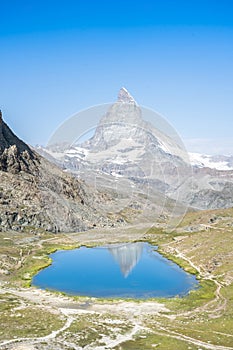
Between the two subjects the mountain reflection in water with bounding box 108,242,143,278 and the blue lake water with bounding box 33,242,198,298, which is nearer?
the blue lake water with bounding box 33,242,198,298

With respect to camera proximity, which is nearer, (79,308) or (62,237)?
(79,308)

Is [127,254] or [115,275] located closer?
[115,275]

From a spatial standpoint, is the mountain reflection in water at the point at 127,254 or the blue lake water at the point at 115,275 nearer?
the blue lake water at the point at 115,275

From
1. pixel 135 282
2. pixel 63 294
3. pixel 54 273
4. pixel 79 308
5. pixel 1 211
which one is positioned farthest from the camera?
pixel 1 211

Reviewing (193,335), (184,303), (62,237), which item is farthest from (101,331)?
(62,237)

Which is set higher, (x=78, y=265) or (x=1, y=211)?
(x=1, y=211)

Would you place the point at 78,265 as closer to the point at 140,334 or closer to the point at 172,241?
the point at 172,241
